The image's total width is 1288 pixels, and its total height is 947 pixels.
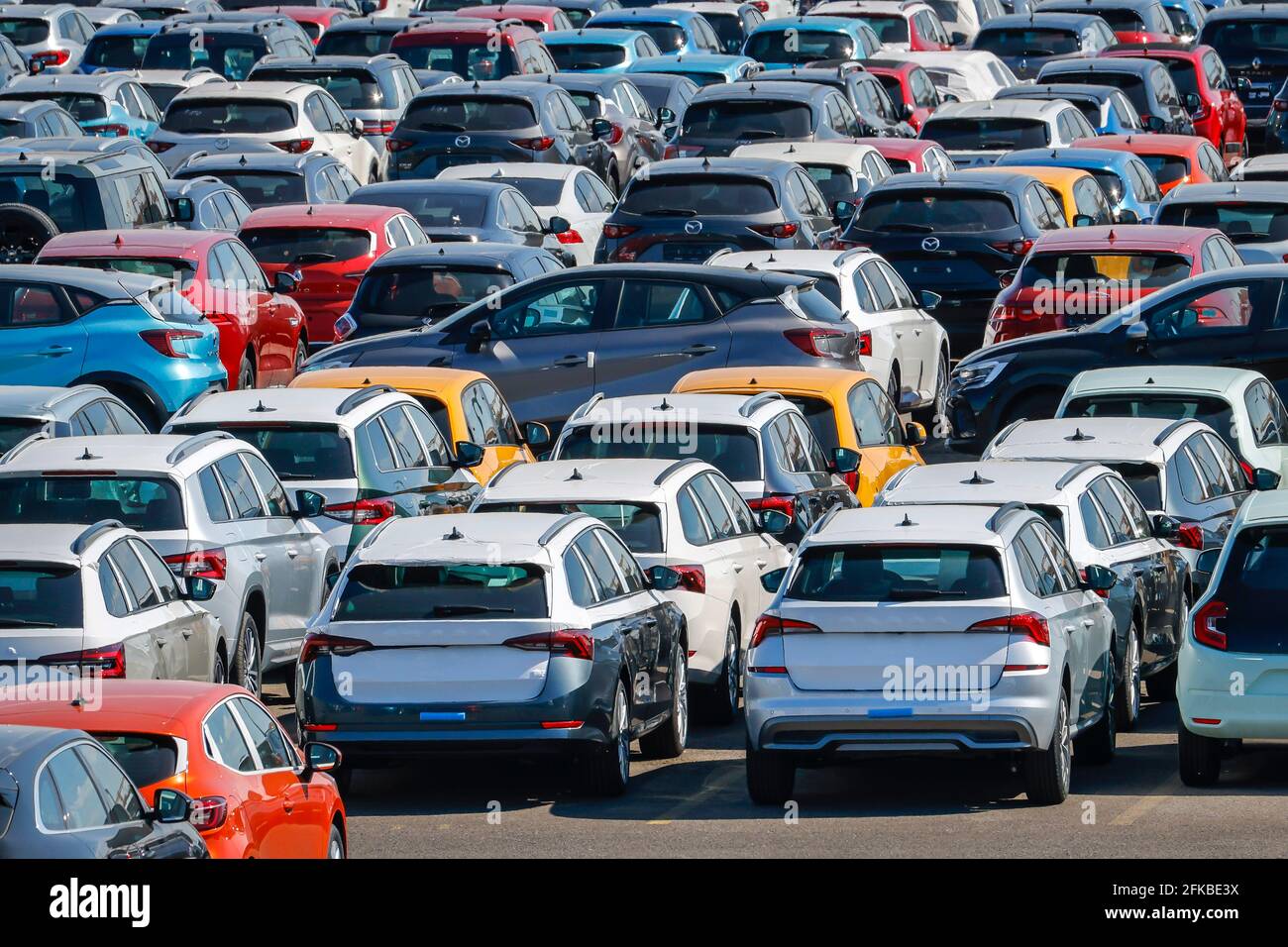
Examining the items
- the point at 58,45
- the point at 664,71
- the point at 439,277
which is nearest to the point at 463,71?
the point at 664,71

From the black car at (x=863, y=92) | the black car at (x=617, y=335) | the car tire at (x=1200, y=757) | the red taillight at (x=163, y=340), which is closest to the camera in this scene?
the car tire at (x=1200, y=757)

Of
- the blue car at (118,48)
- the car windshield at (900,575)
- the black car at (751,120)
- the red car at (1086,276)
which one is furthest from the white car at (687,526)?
the blue car at (118,48)

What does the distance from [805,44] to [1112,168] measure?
10.3 m

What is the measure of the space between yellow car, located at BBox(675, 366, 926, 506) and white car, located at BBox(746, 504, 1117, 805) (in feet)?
19.1

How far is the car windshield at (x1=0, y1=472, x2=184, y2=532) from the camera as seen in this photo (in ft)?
54.9

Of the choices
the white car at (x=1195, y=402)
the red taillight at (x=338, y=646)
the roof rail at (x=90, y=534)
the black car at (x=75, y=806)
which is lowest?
the white car at (x=1195, y=402)

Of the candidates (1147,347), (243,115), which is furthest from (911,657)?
(243,115)

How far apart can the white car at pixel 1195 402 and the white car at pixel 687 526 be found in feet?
13.7

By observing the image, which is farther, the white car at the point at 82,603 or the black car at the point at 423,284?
the black car at the point at 423,284

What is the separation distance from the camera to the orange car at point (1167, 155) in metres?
34.7

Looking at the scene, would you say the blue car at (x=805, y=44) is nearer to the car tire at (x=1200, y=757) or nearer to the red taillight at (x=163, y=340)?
the red taillight at (x=163, y=340)

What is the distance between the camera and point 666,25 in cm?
4469

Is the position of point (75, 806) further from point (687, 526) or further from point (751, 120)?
point (751, 120)

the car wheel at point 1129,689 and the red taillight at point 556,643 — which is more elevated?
the red taillight at point 556,643
